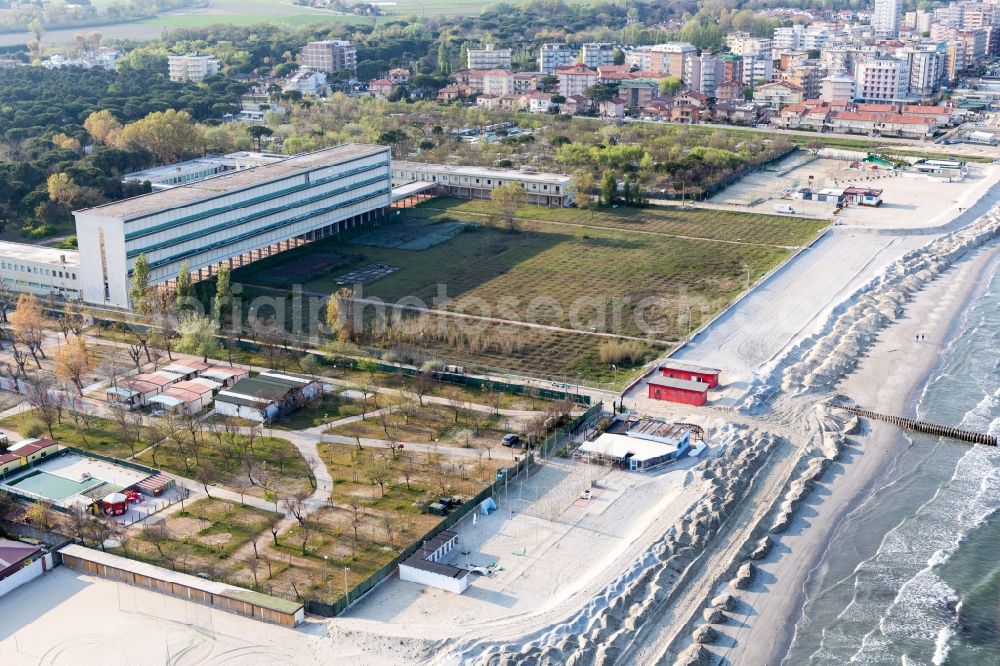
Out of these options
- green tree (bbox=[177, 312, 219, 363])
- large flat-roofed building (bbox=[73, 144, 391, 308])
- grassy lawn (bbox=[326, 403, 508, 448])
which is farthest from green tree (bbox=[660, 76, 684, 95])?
grassy lawn (bbox=[326, 403, 508, 448])

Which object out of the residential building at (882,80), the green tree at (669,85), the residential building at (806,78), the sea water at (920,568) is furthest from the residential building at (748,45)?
the sea water at (920,568)

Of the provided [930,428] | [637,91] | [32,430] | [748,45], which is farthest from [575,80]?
[32,430]

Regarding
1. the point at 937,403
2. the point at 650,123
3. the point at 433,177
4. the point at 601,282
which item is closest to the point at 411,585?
the point at 937,403

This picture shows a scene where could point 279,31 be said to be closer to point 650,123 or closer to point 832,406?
point 650,123

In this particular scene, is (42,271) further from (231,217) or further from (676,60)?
(676,60)

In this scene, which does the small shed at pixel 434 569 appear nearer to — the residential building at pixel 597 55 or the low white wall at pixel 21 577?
the low white wall at pixel 21 577

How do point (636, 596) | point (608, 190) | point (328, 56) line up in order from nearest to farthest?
point (636, 596)
point (608, 190)
point (328, 56)

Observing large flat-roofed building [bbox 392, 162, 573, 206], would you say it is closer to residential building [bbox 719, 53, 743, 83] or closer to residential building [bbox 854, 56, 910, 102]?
residential building [bbox 854, 56, 910, 102]
